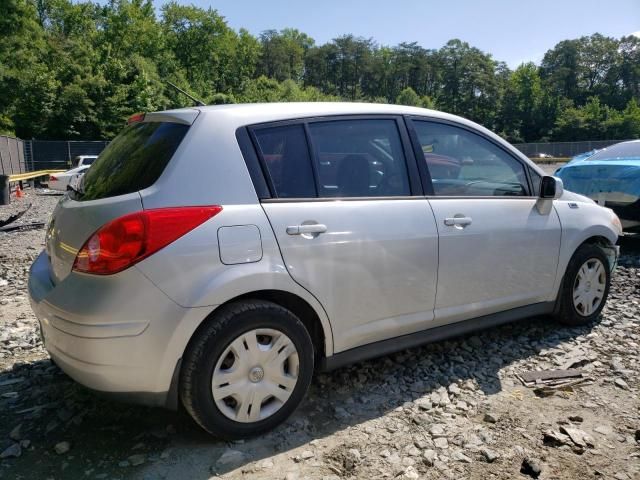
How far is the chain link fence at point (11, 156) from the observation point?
25.0 m

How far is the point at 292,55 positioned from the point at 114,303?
115719mm

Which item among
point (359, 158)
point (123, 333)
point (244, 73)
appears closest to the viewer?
point (123, 333)

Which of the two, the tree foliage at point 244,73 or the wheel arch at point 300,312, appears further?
the tree foliage at point 244,73

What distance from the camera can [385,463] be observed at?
8.70 ft

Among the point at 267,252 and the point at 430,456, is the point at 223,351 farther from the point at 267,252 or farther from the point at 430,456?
the point at 430,456

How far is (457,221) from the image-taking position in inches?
135

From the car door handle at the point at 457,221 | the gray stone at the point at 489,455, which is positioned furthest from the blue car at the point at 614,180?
the gray stone at the point at 489,455

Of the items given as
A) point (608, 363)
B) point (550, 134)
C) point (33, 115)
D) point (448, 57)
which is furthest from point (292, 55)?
point (608, 363)

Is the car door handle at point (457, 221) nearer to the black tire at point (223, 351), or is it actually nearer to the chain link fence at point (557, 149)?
the black tire at point (223, 351)

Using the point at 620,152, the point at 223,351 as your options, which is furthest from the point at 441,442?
the point at 620,152

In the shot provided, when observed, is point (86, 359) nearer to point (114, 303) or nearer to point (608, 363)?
point (114, 303)

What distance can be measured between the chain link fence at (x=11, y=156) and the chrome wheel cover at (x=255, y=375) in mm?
25931

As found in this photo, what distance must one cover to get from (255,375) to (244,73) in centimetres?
7782

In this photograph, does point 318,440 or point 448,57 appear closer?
point 318,440
